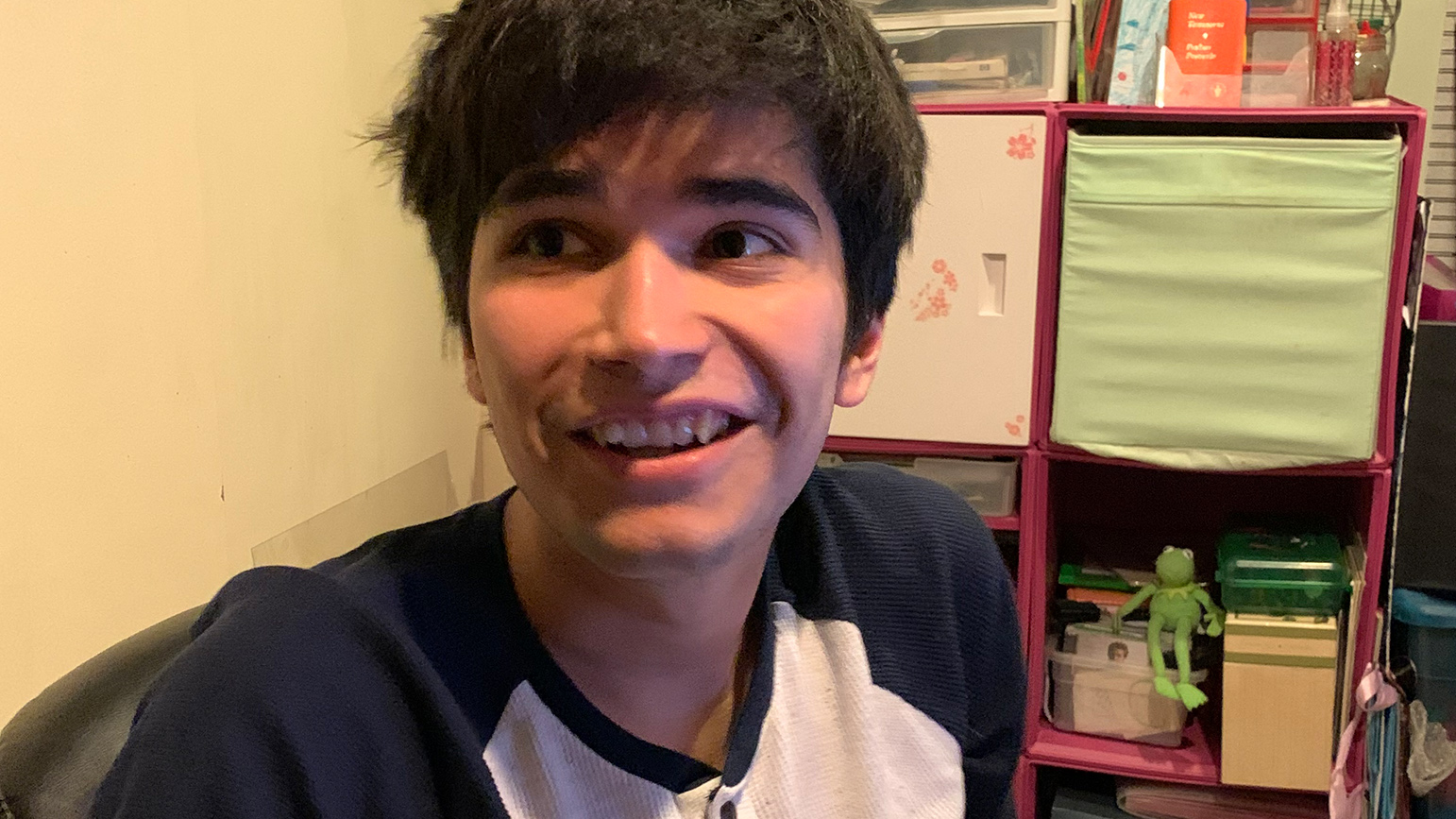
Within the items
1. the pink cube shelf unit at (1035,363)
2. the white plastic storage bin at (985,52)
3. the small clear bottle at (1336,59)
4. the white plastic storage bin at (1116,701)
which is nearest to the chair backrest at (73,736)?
the pink cube shelf unit at (1035,363)

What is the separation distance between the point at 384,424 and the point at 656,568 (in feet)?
3.55

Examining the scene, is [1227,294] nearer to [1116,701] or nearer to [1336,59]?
[1336,59]

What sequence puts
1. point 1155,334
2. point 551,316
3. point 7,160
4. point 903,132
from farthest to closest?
point 1155,334
point 7,160
point 903,132
point 551,316

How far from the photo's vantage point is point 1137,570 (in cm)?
200

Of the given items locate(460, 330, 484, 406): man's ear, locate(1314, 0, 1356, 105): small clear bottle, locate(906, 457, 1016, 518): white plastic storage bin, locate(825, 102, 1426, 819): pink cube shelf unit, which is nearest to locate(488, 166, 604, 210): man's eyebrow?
locate(460, 330, 484, 406): man's ear

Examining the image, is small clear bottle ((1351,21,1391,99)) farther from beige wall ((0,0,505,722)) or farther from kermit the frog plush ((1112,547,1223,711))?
beige wall ((0,0,505,722))

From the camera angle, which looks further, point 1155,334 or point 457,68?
point 1155,334

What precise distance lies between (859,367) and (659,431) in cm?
28

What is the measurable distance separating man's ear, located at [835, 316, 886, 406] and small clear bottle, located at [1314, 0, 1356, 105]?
1090 mm

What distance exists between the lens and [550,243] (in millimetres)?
712

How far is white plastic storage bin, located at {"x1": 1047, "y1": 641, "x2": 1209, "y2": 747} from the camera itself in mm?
1832

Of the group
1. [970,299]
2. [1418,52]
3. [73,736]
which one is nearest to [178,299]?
[73,736]

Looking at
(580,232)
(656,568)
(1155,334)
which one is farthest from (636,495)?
(1155,334)

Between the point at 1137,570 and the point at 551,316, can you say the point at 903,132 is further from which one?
the point at 1137,570
